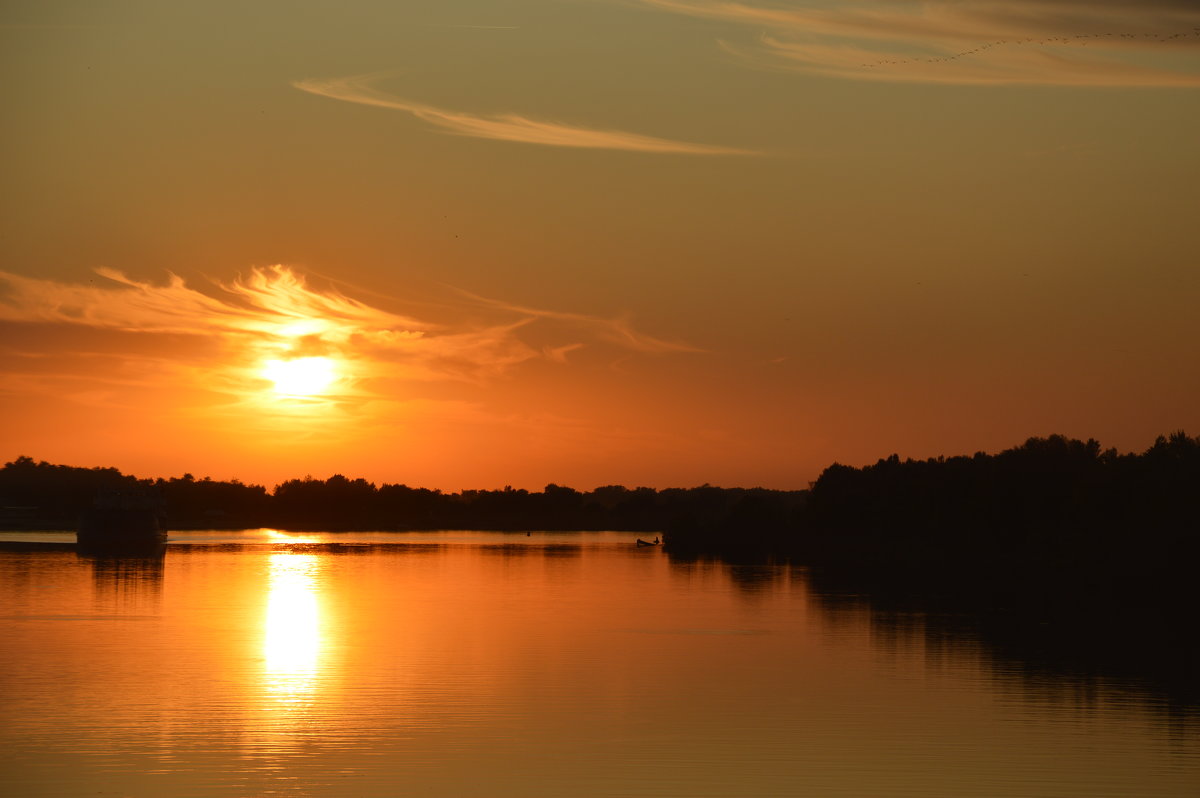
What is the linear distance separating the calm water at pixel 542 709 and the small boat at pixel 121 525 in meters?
73.6

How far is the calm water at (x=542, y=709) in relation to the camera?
101 ft

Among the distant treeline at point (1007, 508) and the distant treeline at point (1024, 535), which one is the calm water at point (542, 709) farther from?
the distant treeline at point (1007, 508)

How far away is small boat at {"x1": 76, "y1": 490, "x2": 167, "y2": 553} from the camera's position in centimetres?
14762

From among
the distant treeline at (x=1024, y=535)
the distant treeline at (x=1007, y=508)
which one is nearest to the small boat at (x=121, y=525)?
the distant treeline at (x=1024, y=535)

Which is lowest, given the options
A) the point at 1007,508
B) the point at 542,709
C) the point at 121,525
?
the point at 542,709

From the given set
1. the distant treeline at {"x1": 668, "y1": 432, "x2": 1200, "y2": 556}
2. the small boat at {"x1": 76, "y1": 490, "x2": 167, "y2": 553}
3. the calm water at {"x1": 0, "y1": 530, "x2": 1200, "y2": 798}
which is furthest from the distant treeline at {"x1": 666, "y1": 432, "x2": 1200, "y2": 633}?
the small boat at {"x1": 76, "y1": 490, "x2": 167, "y2": 553}

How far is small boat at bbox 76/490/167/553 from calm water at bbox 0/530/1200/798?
73647 mm

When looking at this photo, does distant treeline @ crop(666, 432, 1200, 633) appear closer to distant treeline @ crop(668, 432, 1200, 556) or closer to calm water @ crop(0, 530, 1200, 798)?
distant treeline @ crop(668, 432, 1200, 556)

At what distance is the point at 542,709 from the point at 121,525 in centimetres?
11996

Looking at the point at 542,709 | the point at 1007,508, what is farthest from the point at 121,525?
the point at 542,709

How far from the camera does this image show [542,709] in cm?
4012

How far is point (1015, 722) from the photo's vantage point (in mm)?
A: 39094

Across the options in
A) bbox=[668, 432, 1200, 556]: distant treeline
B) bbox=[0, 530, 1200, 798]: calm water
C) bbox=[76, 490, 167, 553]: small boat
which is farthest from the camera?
bbox=[76, 490, 167, 553]: small boat

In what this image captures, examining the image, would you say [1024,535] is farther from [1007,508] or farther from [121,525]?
[121,525]
